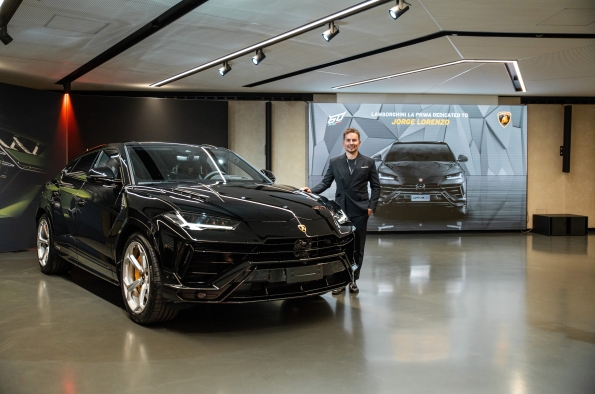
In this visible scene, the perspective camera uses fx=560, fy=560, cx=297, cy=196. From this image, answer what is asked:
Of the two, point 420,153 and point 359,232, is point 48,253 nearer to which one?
point 359,232

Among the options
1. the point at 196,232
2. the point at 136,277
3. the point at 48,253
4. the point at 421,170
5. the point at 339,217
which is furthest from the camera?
the point at 421,170

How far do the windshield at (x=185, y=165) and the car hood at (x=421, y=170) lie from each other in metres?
5.81

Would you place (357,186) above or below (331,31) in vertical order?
below

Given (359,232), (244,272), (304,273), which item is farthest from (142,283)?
(359,232)

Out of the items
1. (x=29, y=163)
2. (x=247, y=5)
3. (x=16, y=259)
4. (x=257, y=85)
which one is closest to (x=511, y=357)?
(x=247, y=5)

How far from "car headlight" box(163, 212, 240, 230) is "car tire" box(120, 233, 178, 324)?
0.30 meters

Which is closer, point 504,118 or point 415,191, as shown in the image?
point 415,191

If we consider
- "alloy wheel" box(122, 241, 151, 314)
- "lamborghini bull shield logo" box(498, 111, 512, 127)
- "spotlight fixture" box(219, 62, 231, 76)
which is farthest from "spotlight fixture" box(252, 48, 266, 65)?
"lamborghini bull shield logo" box(498, 111, 512, 127)

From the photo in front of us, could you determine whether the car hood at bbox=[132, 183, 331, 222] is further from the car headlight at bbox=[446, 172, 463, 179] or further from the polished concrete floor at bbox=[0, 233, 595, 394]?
the car headlight at bbox=[446, 172, 463, 179]

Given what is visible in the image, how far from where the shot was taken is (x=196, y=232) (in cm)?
349

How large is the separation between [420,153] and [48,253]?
6.81m

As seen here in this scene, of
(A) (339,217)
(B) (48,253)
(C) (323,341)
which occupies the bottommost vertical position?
(C) (323,341)

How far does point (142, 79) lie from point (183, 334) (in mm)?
6564

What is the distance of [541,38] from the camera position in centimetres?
635
